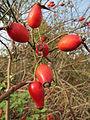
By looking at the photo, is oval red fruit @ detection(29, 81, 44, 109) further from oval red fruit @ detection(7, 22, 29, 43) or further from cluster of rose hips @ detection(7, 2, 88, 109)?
oval red fruit @ detection(7, 22, 29, 43)

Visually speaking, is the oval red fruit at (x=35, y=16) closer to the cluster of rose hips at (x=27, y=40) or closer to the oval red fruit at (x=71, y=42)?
the cluster of rose hips at (x=27, y=40)

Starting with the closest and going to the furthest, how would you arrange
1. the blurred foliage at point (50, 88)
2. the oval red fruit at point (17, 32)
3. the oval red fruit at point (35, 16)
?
1. the oval red fruit at point (17, 32)
2. the oval red fruit at point (35, 16)
3. the blurred foliage at point (50, 88)

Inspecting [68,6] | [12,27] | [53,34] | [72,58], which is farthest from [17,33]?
[72,58]

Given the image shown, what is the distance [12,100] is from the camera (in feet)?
8.13

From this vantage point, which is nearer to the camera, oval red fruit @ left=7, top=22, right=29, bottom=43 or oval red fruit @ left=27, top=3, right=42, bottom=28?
oval red fruit @ left=7, top=22, right=29, bottom=43

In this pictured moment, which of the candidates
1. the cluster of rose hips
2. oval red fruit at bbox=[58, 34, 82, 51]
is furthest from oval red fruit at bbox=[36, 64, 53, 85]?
oval red fruit at bbox=[58, 34, 82, 51]

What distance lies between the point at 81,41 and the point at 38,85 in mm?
247

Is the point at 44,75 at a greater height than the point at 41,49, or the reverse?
the point at 41,49

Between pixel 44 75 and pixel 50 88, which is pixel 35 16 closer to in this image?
pixel 44 75

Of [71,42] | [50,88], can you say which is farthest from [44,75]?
[50,88]

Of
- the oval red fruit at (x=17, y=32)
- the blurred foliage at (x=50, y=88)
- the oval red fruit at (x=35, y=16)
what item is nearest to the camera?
the oval red fruit at (x=17, y=32)

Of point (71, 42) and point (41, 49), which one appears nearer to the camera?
point (71, 42)

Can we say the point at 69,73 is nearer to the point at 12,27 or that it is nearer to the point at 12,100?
the point at 12,100

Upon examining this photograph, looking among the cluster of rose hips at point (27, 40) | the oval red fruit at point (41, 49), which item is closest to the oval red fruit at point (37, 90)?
the cluster of rose hips at point (27, 40)
